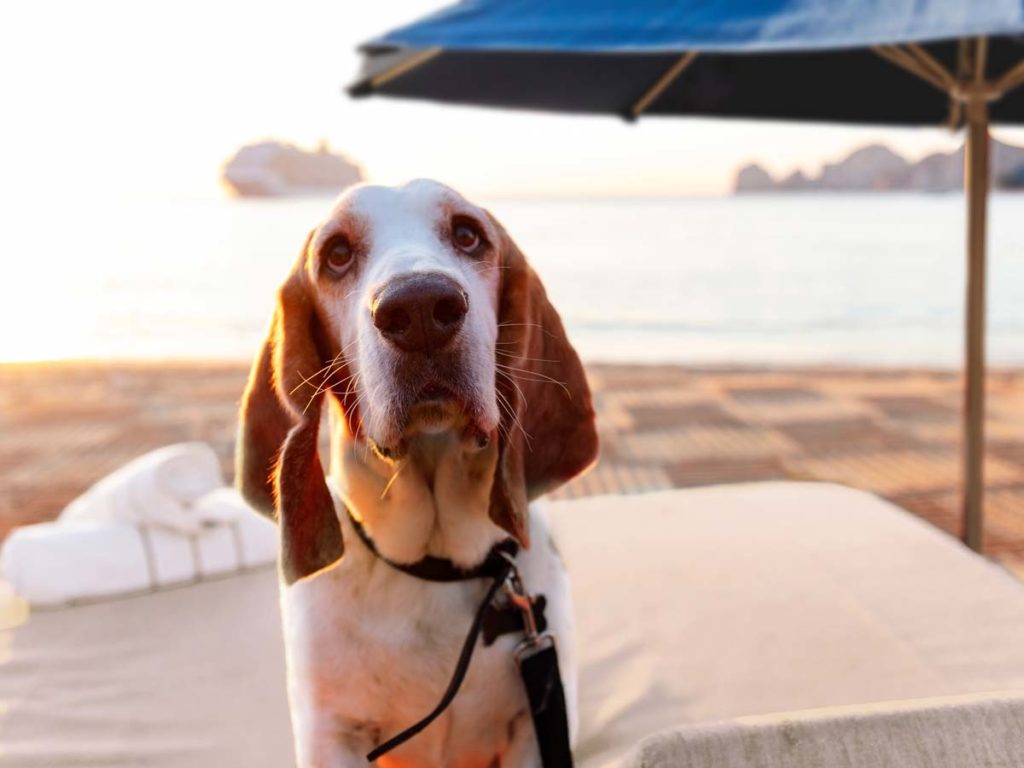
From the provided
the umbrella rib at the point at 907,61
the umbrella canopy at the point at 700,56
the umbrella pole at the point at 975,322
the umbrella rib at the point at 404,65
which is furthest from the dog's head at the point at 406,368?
the umbrella pole at the point at 975,322

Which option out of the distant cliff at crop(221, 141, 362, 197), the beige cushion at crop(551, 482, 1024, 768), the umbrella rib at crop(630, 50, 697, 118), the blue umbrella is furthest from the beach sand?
the distant cliff at crop(221, 141, 362, 197)

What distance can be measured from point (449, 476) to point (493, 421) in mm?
224

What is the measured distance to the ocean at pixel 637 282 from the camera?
60.3 feet

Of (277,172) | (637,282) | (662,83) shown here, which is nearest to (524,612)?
(662,83)

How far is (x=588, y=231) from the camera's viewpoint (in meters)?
43.0

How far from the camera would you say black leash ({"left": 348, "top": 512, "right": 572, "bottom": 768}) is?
1.60m

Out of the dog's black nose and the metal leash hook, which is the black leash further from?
the dog's black nose

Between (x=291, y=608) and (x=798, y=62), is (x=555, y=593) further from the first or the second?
(x=798, y=62)

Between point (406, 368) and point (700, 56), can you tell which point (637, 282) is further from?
point (406, 368)

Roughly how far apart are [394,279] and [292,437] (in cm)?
38

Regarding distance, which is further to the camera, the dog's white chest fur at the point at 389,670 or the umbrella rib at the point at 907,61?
the umbrella rib at the point at 907,61

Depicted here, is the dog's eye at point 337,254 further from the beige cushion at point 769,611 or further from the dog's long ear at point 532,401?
the beige cushion at point 769,611

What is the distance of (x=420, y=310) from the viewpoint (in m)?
1.37

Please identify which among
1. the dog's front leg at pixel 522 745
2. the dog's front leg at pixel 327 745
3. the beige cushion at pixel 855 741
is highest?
the beige cushion at pixel 855 741
